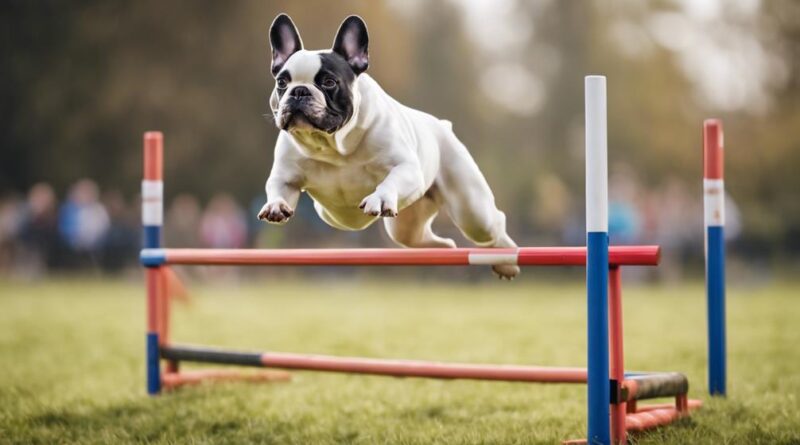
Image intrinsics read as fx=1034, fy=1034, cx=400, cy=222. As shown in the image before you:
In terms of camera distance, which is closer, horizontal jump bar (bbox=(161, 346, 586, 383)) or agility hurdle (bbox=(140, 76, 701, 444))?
agility hurdle (bbox=(140, 76, 701, 444))

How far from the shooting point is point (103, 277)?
797 inches

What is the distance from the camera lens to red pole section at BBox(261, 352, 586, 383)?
4.93 m

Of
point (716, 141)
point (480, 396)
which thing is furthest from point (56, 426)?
point (716, 141)

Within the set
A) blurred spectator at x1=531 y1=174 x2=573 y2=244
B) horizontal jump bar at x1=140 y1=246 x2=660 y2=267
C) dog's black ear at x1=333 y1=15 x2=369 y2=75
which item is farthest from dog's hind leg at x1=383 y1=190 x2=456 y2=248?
blurred spectator at x1=531 y1=174 x2=573 y2=244

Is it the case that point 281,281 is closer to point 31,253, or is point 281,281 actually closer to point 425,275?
point 425,275

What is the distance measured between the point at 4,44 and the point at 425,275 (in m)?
11.9

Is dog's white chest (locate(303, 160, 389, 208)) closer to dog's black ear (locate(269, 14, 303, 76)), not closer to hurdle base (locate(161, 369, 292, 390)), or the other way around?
dog's black ear (locate(269, 14, 303, 76))

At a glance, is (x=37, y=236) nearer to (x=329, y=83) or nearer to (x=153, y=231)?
(x=153, y=231)

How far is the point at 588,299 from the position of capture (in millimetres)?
4074

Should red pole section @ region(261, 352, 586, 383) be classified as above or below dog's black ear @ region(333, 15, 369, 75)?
below

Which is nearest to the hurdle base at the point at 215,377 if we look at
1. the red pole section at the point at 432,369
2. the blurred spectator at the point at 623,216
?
the red pole section at the point at 432,369

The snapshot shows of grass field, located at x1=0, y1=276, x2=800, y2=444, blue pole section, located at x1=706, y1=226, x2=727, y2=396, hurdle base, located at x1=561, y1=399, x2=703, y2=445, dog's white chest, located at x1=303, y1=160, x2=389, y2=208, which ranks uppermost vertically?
dog's white chest, located at x1=303, y1=160, x2=389, y2=208

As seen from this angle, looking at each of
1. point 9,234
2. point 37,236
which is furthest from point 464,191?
point 9,234

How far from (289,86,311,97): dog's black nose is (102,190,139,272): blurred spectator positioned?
16.9 m
